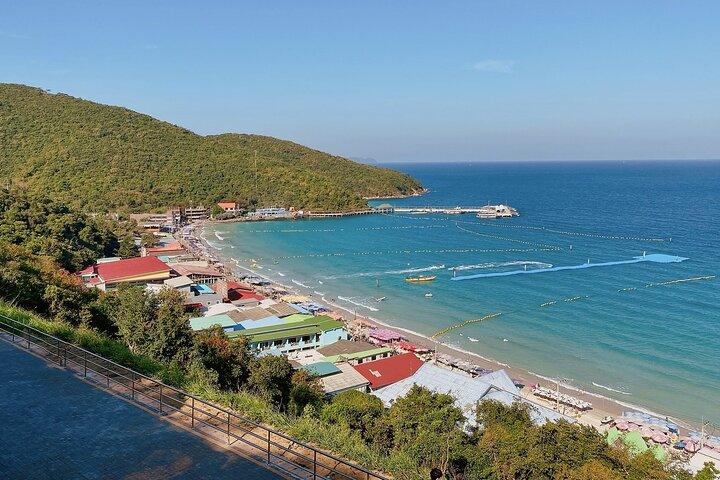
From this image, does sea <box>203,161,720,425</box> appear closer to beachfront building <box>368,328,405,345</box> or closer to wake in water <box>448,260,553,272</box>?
wake in water <box>448,260,553,272</box>

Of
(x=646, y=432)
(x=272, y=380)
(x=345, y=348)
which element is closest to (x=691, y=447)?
(x=646, y=432)

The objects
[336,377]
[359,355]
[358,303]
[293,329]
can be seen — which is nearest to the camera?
[336,377]

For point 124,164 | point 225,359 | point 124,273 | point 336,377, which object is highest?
point 124,164

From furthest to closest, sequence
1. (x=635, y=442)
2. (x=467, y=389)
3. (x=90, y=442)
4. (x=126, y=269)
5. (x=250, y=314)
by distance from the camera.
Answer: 1. (x=126, y=269)
2. (x=250, y=314)
3. (x=467, y=389)
4. (x=635, y=442)
5. (x=90, y=442)

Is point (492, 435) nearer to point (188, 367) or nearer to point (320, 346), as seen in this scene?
point (188, 367)

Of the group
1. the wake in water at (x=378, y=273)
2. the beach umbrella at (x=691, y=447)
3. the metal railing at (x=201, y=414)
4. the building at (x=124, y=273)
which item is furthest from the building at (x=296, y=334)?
the beach umbrella at (x=691, y=447)

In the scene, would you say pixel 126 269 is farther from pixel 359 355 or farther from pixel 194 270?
pixel 359 355
